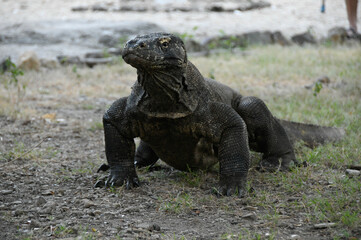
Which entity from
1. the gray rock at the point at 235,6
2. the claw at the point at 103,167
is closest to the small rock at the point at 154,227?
the claw at the point at 103,167

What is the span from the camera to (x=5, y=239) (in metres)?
3.35

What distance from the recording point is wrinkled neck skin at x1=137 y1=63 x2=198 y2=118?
4.09m

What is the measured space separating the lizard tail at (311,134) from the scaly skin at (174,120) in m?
0.92

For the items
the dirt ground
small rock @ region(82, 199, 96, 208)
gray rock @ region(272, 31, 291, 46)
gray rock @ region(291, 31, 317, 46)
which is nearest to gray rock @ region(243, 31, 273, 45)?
gray rock @ region(272, 31, 291, 46)

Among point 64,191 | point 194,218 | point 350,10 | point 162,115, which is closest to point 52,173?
point 64,191

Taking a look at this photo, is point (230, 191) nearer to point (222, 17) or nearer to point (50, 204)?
point (50, 204)

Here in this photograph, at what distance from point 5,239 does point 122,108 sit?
1.61 metres

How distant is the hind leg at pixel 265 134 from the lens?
5.12 meters

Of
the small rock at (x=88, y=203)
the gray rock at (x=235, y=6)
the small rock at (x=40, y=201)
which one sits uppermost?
the gray rock at (x=235, y=6)

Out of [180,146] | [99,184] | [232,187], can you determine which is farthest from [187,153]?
[99,184]

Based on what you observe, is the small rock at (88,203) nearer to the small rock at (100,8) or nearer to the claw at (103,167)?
the claw at (103,167)

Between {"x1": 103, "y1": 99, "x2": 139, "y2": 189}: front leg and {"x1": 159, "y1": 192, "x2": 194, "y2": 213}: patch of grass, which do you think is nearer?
{"x1": 159, "y1": 192, "x2": 194, "y2": 213}: patch of grass

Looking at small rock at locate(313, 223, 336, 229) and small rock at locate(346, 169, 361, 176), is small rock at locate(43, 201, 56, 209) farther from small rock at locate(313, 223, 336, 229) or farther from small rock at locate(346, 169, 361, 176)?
small rock at locate(346, 169, 361, 176)

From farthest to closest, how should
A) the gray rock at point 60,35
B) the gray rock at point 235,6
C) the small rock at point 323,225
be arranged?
the gray rock at point 235,6, the gray rock at point 60,35, the small rock at point 323,225
